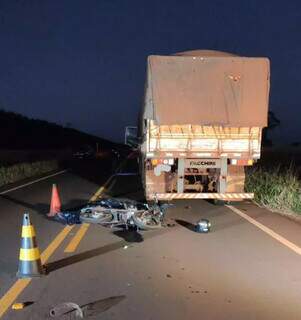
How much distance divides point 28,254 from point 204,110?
7466 mm

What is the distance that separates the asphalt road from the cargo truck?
6.65 ft

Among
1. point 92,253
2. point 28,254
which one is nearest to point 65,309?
point 28,254

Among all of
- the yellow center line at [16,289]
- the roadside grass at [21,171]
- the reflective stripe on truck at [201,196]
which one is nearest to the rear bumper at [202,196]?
the reflective stripe on truck at [201,196]

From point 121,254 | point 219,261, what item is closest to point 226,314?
point 219,261

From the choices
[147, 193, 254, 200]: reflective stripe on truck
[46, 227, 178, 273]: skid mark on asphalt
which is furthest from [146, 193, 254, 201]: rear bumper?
[46, 227, 178, 273]: skid mark on asphalt

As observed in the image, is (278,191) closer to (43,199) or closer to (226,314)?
(43,199)

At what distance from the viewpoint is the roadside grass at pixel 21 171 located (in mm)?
24016

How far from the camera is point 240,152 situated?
13.8 m

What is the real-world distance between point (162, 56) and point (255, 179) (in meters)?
6.39

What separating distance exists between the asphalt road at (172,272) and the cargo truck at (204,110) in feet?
6.65

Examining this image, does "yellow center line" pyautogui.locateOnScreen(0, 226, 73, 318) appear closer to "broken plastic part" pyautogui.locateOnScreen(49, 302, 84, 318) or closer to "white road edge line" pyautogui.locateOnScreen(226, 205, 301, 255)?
"broken plastic part" pyautogui.locateOnScreen(49, 302, 84, 318)

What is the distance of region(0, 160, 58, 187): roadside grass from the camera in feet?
78.8

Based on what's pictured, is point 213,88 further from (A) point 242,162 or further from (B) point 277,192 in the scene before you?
(B) point 277,192

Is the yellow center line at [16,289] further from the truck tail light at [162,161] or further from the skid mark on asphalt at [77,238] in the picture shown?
the truck tail light at [162,161]
